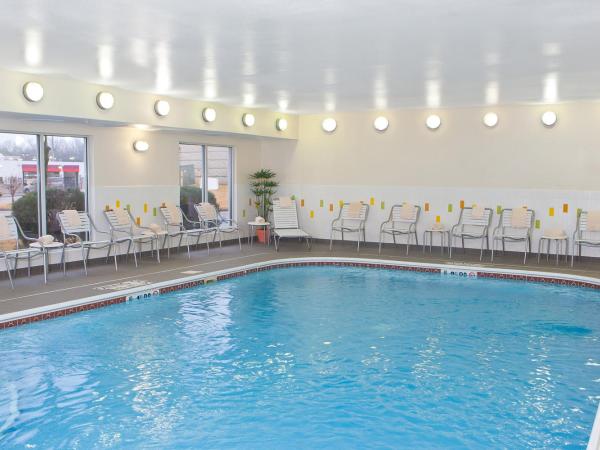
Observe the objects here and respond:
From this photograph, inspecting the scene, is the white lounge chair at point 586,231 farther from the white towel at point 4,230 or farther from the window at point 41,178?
the white towel at point 4,230

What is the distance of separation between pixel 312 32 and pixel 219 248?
711 cm

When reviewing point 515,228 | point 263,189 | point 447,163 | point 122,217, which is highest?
point 447,163

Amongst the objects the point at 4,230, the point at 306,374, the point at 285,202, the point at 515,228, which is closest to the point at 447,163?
the point at 515,228

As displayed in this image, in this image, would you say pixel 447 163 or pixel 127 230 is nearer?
pixel 127 230

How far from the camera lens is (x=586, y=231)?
10156mm

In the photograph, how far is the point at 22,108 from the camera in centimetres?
743

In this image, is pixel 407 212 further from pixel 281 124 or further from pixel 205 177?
pixel 205 177

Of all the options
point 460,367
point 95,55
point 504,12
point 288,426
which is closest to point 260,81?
point 95,55

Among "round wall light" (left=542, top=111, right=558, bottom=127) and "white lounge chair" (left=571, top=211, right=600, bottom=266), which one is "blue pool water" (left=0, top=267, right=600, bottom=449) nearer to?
"white lounge chair" (left=571, top=211, right=600, bottom=266)

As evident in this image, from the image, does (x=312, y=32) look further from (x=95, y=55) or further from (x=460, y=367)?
(x=460, y=367)

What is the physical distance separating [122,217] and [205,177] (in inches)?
108

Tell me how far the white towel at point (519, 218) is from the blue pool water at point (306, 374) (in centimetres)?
265

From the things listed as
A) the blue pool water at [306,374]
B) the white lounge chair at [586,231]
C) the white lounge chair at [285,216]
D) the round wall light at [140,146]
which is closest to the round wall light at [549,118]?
the white lounge chair at [586,231]

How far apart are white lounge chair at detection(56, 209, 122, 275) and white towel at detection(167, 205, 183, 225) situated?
1167 millimetres
